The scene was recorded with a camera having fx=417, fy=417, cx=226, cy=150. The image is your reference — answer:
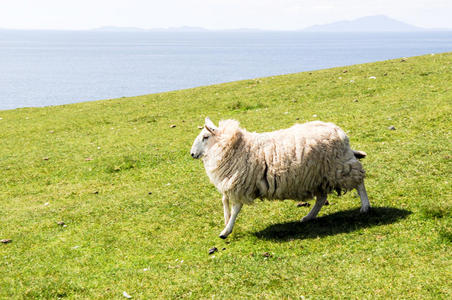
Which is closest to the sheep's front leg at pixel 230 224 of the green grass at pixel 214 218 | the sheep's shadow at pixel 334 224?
the green grass at pixel 214 218

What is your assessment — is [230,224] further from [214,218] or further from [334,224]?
[334,224]

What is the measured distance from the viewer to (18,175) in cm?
1612

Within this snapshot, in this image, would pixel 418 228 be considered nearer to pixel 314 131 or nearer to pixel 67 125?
pixel 314 131

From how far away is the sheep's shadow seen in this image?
8.67 metres

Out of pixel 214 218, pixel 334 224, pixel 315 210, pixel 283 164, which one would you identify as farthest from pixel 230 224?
pixel 334 224

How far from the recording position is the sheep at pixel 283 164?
884 centimetres

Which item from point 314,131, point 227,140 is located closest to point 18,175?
point 227,140

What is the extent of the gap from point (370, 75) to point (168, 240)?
63.9 feet

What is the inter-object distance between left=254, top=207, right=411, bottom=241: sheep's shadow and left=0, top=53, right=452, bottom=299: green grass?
0.14ft

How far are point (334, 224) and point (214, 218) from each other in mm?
3080

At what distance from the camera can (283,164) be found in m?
8.81

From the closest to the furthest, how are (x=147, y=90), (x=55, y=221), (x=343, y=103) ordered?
1. (x=55, y=221)
2. (x=343, y=103)
3. (x=147, y=90)

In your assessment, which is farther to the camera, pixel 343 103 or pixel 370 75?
pixel 370 75

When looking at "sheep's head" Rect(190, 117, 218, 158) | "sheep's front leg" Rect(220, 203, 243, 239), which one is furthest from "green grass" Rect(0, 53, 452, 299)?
"sheep's head" Rect(190, 117, 218, 158)
